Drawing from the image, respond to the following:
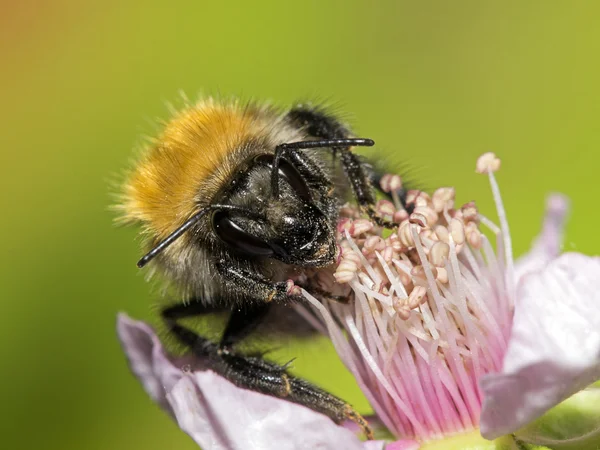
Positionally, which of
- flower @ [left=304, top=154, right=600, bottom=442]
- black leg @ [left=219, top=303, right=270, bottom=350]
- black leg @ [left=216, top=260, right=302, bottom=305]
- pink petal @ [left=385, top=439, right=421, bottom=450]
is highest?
black leg @ [left=216, top=260, right=302, bottom=305]

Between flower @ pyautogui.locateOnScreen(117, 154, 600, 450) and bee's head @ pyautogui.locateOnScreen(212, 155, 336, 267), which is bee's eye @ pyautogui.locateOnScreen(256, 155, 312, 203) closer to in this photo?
bee's head @ pyautogui.locateOnScreen(212, 155, 336, 267)

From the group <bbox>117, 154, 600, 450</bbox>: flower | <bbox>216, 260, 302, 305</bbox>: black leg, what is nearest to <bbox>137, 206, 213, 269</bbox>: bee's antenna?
<bbox>216, 260, 302, 305</bbox>: black leg

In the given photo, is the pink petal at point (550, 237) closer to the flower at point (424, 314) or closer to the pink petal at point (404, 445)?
the flower at point (424, 314)

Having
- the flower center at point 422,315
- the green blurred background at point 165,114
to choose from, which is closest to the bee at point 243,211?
the flower center at point 422,315

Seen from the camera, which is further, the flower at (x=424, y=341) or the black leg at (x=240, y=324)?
the black leg at (x=240, y=324)

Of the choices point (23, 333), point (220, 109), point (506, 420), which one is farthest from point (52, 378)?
point (506, 420)

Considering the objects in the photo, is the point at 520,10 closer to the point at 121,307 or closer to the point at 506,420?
the point at 121,307

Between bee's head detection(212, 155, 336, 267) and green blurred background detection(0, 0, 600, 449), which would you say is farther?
green blurred background detection(0, 0, 600, 449)
